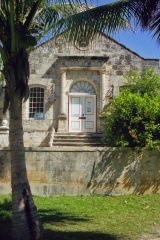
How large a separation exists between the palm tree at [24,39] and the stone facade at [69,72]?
10.7 metres

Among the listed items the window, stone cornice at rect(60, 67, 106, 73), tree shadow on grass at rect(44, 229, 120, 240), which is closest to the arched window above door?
stone cornice at rect(60, 67, 106, 73)

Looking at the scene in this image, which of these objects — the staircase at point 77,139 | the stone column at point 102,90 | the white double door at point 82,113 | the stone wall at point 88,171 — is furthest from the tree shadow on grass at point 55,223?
the stone column at point 102,90

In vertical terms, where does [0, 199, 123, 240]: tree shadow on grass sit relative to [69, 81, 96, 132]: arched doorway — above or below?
below

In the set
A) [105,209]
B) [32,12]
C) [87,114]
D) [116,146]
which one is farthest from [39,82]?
[32,12]

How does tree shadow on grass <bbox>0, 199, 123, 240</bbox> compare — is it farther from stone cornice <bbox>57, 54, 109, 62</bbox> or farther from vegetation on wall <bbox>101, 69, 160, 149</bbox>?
stone cornice <bbox>57, 54, 109, 62</bbox>

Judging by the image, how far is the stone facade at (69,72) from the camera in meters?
18.6

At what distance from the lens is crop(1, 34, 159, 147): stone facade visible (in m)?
18.6

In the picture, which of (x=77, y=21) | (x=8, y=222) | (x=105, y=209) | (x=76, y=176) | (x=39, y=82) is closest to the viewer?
(x=77, y=21)

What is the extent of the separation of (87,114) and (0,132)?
483 centimetres

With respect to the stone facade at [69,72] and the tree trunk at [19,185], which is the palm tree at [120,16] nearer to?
the tree trunk at [19,185]

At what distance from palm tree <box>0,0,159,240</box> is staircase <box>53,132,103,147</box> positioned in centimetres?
855

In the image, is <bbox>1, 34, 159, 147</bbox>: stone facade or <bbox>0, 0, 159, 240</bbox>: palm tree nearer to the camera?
<bbox>0, 0, 159, 240</bbox>: palm tree

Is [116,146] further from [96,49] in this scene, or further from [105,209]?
[96,49]

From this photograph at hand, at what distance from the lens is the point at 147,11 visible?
7652 millimetres
